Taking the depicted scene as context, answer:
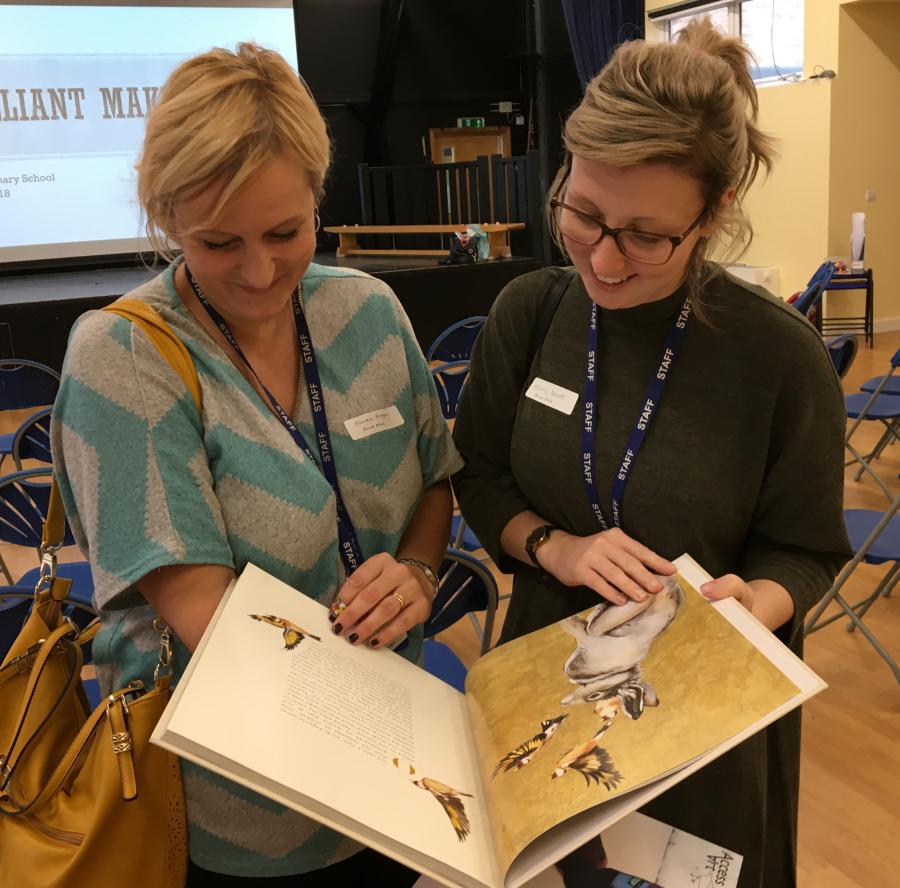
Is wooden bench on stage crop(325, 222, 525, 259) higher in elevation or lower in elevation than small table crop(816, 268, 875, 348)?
higher

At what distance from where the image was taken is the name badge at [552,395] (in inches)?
41.8

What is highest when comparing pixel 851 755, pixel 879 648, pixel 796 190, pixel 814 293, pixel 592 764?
pixel 796 190

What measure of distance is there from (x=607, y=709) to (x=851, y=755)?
2.03 m

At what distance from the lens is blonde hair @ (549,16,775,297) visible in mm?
879

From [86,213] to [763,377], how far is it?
803cm

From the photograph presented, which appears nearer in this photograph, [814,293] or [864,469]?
[864,469]

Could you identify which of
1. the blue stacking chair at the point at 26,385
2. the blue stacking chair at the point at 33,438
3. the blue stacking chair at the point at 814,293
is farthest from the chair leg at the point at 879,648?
the blue stacking chair at the point at 26,385

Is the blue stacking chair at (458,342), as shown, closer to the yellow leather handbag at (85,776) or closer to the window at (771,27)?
the yellow leather handbag at (85,776)

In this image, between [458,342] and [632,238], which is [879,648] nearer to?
[632,238]

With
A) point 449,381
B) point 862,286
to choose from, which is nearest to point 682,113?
point 449,381

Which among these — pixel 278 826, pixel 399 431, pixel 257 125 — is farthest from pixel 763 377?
pixel 278 826

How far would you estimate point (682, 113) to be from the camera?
89cm

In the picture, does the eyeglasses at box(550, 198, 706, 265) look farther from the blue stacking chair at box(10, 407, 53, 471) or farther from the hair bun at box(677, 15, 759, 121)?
the blue stacking chair at box(10, 407, 53, 471)

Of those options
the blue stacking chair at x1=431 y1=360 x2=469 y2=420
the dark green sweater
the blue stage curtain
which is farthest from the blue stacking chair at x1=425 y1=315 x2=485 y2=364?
the blue stage curtain
